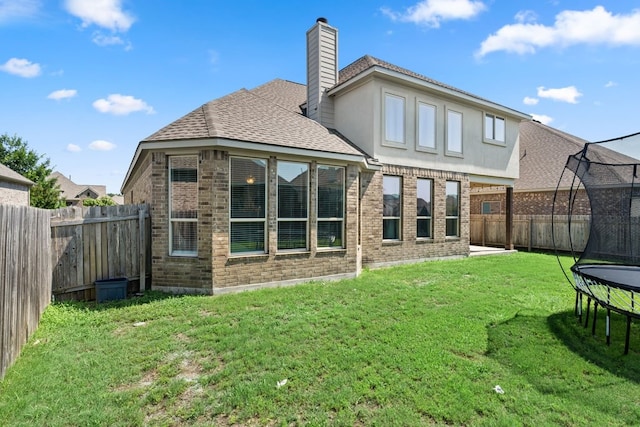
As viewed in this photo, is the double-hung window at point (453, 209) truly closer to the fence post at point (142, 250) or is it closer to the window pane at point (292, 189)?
the window pane at point (292, 189)

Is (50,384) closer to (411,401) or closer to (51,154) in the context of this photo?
(411,401)

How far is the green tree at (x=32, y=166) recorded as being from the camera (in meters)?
28.5

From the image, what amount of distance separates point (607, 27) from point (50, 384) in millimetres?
15828

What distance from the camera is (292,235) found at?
8047mm

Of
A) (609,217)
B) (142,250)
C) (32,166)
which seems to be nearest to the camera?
(609,217)

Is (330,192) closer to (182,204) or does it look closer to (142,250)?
(182,204)

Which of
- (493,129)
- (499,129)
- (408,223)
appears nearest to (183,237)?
(408,223)

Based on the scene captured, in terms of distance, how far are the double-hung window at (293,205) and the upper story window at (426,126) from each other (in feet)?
17.3

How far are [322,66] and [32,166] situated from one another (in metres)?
34.4

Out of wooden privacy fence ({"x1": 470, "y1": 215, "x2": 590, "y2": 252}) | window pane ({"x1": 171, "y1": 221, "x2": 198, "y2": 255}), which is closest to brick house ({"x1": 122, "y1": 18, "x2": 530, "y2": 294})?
window pane ({"x1": 171, "y1": 221, "x2": 198, "y2": 255})

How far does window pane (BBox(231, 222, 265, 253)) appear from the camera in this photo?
23.9 feet

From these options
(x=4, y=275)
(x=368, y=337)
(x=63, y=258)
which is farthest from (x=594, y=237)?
(x=63, y=258)

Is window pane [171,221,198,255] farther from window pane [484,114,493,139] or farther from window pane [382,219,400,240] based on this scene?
window pane [484,114,493,139]

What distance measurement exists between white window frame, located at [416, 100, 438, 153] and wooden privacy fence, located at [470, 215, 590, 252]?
757 centimetres
